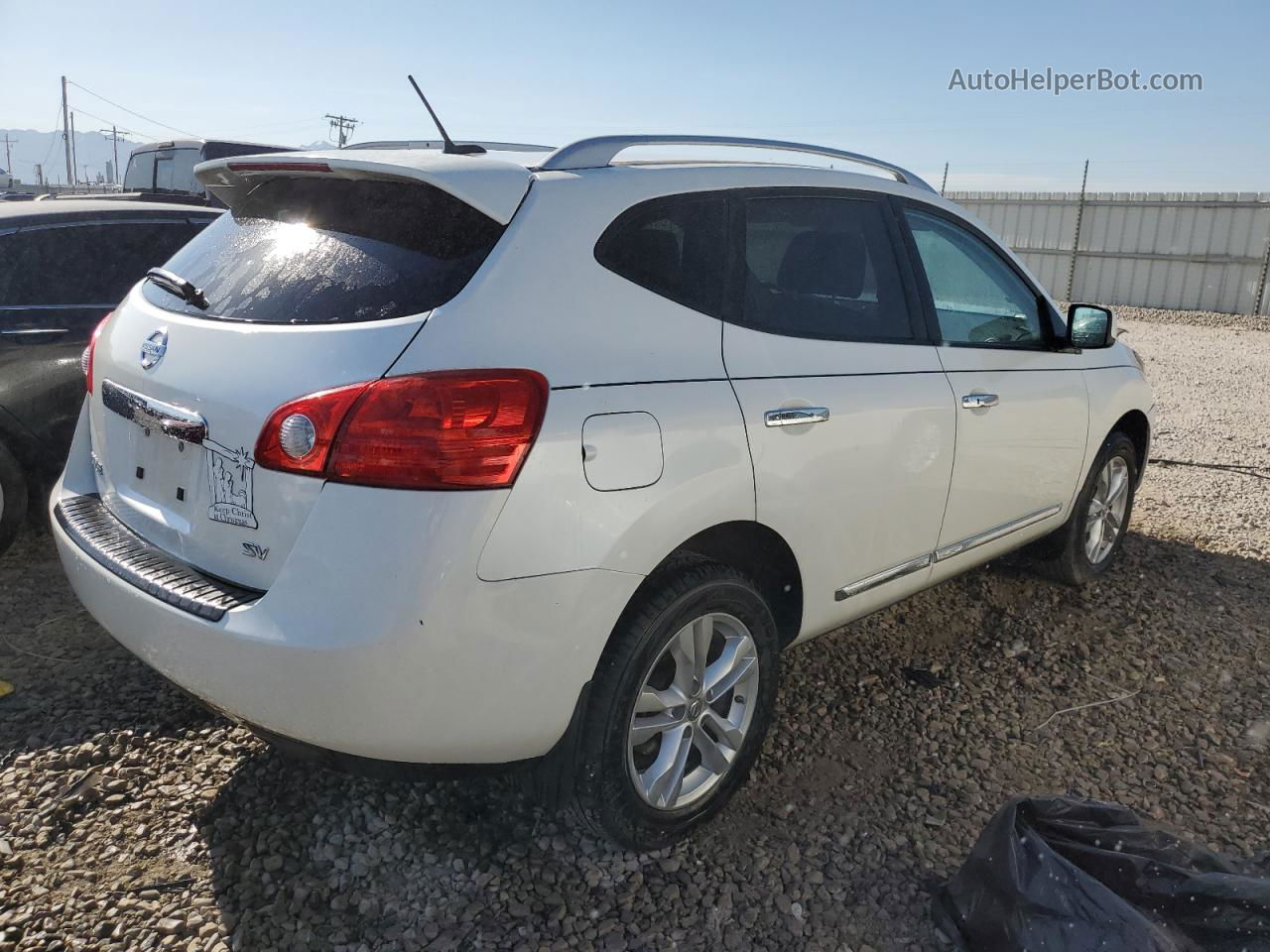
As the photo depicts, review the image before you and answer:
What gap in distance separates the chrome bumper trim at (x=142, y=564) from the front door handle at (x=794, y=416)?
128 centimetres

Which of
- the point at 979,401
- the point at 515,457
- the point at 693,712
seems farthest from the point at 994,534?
the point at 515,457

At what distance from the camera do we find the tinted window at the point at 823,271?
2.65 m

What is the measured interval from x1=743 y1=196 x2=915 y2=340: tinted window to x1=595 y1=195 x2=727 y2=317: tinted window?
0.12 metres

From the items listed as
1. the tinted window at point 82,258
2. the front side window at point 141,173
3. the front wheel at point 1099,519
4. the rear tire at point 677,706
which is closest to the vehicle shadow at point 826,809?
the rear tire at point 677,706

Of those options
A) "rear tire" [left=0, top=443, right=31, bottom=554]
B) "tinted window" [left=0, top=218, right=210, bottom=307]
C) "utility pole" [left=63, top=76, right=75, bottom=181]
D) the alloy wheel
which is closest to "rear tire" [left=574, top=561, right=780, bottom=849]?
the alloy wheel

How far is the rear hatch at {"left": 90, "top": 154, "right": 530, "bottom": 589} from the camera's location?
1996 millimetres

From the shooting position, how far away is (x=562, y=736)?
218 cm

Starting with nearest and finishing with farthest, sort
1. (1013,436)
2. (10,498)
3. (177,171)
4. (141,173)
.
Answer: (1013,436) < (10,498) < (177,171) < (141,173)

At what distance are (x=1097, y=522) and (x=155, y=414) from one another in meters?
3.92

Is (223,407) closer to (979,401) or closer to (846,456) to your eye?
(846,456)

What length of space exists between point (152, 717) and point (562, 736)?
1.62m

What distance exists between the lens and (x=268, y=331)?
2.12 metres

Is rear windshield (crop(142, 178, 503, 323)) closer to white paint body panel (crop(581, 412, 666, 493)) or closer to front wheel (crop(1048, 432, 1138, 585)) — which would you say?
white paint body panel (crop(581, 412, 666, 493))

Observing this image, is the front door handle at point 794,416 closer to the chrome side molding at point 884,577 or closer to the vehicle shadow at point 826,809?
the chrome side molding at point 884,577
